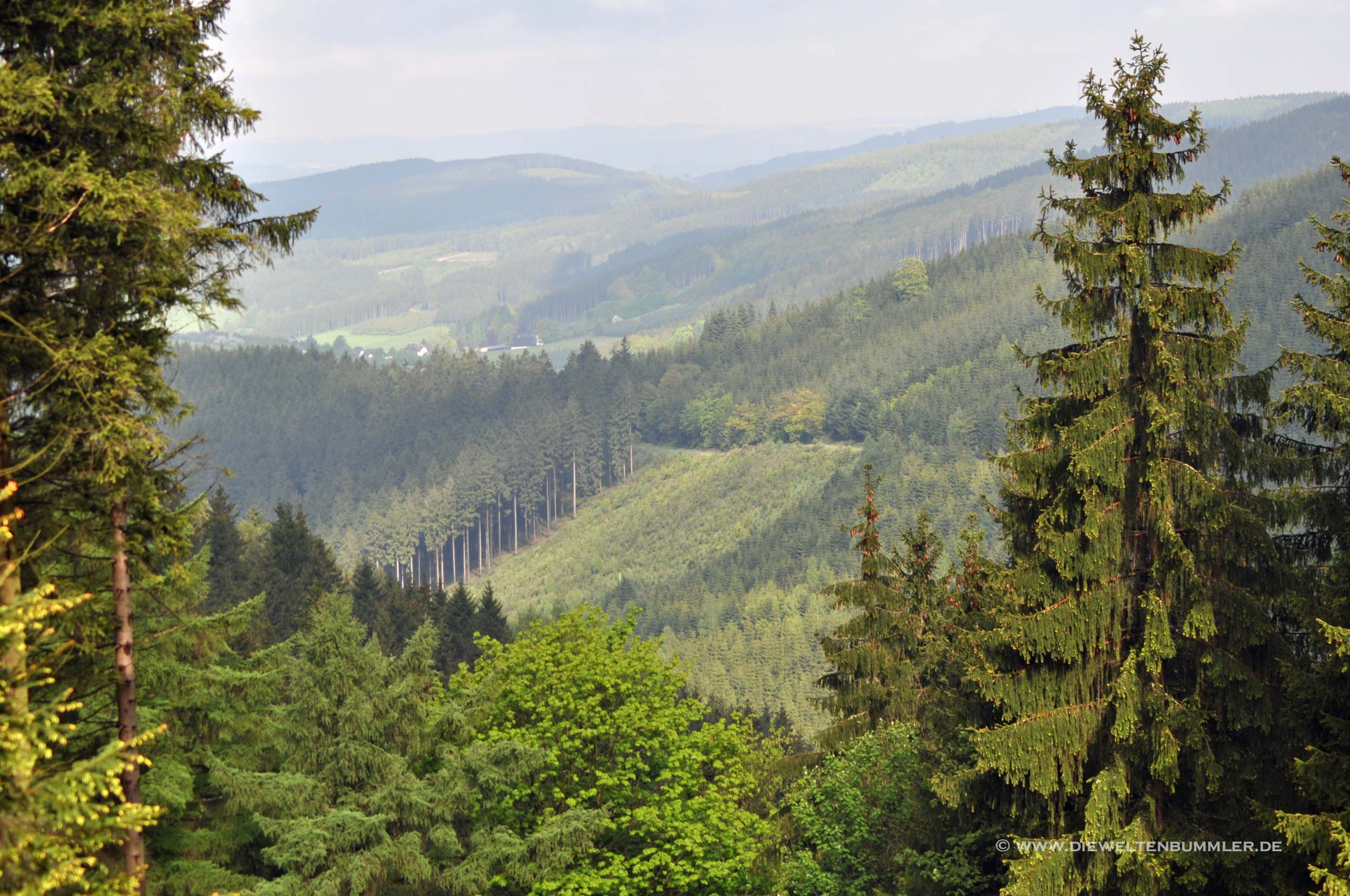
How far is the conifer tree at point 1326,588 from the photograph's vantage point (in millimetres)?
13297

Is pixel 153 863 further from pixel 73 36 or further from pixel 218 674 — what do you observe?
pixel 73 36

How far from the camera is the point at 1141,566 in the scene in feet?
59.6

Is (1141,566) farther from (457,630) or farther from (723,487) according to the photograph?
(723,487)

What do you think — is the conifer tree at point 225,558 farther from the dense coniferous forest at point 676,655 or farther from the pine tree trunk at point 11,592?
the pine tree trunk at point 11,592

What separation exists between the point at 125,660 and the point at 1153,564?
1407 centimetres

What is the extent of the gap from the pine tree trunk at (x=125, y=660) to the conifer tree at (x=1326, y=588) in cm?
1282

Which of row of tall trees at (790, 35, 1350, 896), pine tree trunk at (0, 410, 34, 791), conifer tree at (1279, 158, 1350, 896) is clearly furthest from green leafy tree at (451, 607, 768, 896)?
pine tree trunk at (0, 410, 34, 791)

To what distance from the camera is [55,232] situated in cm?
1203

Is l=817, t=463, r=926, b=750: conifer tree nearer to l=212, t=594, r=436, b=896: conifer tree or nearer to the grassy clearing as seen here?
l=212, t=594, r=436, b=896: conifer tree

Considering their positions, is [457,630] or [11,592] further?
[457,630]

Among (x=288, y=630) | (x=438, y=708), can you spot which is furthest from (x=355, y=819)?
(x=288, y=630)

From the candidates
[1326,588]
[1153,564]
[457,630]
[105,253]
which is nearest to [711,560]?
[457,630]

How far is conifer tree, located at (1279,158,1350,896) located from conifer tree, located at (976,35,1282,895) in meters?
0.82

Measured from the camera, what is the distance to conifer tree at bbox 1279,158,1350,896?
13.3 metres
